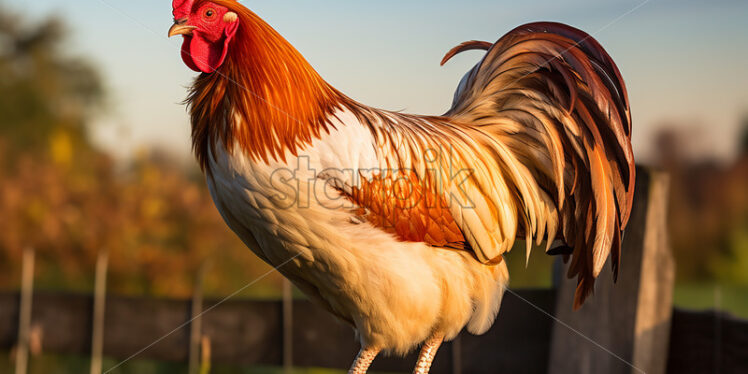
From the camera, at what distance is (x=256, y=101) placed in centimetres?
161

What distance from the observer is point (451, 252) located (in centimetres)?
176

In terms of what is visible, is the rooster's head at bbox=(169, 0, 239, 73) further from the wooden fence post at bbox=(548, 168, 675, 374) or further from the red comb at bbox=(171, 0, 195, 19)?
the wooden fence post at bbox=(548, 168, 675, 374)

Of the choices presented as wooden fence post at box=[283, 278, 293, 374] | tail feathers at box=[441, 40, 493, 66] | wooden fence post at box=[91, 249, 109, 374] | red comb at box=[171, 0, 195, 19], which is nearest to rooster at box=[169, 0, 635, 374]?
red comb at box=[171, 0, 195, 19]

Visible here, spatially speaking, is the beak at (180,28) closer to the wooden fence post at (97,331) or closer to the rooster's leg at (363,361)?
the rooster's leg at (363,361)

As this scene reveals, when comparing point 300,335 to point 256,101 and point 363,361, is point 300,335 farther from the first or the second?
point 256,101

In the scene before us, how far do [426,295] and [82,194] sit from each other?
3756 mm

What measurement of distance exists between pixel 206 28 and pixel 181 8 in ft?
0.31

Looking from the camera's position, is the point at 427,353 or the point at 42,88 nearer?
the point at 427,353

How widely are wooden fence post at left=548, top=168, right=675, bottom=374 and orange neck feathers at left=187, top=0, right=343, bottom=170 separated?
1.16 meters

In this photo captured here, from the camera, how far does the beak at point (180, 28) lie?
1.61 meters

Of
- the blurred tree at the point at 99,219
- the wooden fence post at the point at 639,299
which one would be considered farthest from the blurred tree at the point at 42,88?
the wooden fence post at the point at 639,299

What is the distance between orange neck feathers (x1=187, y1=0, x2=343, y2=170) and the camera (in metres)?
1.57

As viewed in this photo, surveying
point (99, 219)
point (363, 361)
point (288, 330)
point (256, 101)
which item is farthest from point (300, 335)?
point (99, 219)

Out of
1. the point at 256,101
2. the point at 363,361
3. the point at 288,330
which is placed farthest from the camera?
the point at 288,330
